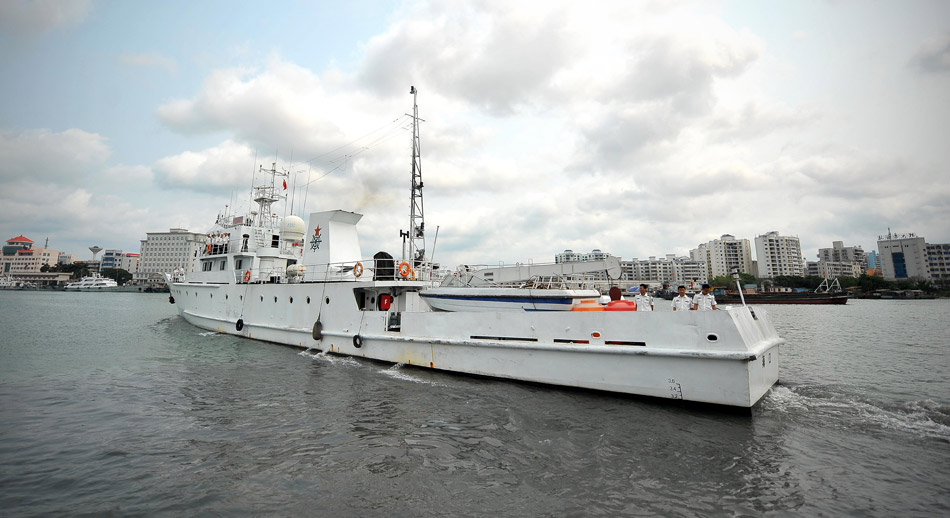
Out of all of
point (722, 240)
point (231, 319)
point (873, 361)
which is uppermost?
point (722, 240)

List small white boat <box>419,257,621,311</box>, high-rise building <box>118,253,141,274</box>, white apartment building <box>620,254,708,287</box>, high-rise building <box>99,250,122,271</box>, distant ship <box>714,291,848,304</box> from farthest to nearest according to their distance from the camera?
1. high-rise building <box>99,250,122,271</box>
2. high-rise building <box>118,253,141,274</box>
3. white apartment building <box>620,254,708,287</box>
4. distant ship <box>714,291,848,304</box>
5. small white boat <box>419,257,621,311</box>

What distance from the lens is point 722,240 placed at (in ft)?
455

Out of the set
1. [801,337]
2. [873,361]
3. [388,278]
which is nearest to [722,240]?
[801,337]

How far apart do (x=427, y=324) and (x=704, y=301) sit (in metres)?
7.25

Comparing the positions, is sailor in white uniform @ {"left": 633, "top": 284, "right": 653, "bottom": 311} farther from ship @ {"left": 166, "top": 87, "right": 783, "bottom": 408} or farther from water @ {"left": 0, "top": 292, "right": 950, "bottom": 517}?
water @ {"left": 0, "top": 292, "right": 950, "bottom": 517}

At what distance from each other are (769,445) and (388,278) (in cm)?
1132

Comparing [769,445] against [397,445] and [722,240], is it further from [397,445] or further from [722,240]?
[722,240]

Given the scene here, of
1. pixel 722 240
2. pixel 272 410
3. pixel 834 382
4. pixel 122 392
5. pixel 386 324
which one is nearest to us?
pixel 272 410

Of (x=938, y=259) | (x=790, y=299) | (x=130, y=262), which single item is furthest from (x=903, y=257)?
(x=130, y=262)

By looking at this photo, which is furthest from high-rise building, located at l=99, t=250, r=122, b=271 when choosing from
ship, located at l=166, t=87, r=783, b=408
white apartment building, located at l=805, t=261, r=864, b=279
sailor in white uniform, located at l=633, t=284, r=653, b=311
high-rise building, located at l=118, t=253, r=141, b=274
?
white apartment building, located at l=805, t=261, r=864, b=279

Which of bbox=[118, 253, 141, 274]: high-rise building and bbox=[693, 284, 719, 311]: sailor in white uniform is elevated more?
bbox=[118, 253, 141, 274]: high-rise building

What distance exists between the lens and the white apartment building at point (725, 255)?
13525 centimetres

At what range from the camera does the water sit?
4.70 meters

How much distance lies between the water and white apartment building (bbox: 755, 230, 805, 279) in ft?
492
